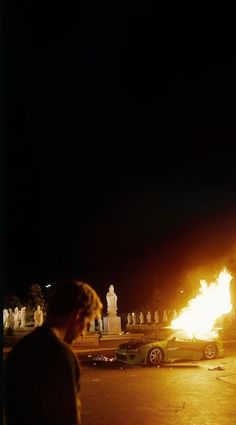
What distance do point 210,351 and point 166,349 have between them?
199cm

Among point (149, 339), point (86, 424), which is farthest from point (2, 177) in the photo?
point (149, 339)

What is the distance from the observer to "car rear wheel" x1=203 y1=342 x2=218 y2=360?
16.9m

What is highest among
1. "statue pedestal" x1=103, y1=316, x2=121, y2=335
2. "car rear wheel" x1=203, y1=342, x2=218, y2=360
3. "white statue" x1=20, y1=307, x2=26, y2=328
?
"white statue" x1=20, y1=307, x2=26, y2=328

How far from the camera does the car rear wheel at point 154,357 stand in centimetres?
1564

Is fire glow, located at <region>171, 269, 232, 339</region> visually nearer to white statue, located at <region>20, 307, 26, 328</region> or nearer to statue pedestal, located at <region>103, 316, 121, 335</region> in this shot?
statue pedestal, located at <region>103, 316, 121, 335</region>

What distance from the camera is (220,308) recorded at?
2941cm

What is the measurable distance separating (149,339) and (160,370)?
1794 millimetres

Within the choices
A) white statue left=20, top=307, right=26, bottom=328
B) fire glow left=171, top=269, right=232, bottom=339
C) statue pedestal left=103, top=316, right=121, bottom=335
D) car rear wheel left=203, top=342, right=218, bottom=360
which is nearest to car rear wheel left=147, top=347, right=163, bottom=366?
car rear wheel left=203, top=342, right=218, bottom=360

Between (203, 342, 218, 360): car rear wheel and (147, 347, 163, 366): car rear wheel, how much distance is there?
6.24 feet

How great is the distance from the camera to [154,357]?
15.7 meters

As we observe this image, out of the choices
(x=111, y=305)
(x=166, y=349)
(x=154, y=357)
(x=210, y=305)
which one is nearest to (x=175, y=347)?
(x=166, y=349)

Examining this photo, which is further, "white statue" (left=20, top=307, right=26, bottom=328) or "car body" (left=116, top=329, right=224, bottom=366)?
"white statue" (left=20, top=307, right=26, bottom=328)

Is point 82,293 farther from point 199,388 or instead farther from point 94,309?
point 199,388

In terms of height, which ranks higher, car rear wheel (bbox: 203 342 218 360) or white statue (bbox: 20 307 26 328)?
white statue (bbox: 20 307 26 328)
